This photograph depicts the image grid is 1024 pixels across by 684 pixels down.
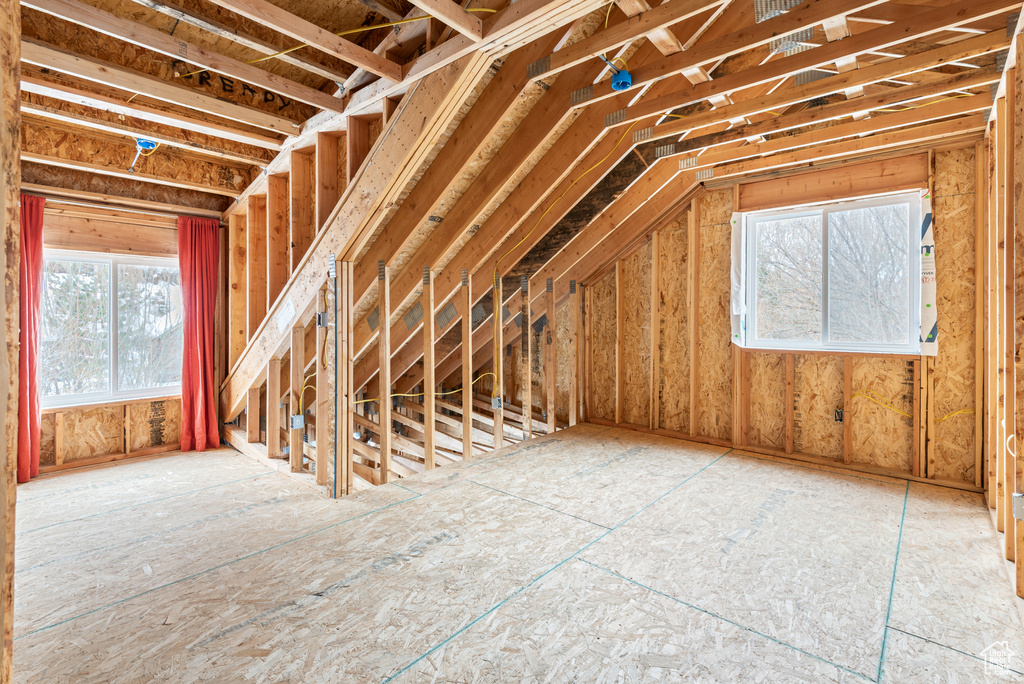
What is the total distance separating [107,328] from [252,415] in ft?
5.49

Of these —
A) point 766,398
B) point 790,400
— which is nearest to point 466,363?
point 766,398

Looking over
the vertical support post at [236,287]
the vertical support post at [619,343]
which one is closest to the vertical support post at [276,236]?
the vertical support post at [236,287]

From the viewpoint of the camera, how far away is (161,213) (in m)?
5.11

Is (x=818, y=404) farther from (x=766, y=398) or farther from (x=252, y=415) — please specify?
(x=252, y=415)

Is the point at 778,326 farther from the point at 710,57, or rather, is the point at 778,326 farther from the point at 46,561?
the point at 46,561

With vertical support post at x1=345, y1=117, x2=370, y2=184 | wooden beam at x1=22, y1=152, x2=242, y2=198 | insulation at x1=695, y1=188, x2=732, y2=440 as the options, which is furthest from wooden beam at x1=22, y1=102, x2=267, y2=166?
insulation at x1=695, y1=188, x2=732, y2=440

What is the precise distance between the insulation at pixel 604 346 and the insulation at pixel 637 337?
171 millimetres

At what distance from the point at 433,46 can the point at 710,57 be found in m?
1.50

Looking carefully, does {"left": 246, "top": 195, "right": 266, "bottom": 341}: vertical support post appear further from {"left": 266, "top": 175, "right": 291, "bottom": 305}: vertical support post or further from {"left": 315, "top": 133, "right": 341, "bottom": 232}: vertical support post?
{"left": 315, "top": 133, "right": 341, "bottom": 232}: vertical support post

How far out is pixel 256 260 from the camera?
5047mm

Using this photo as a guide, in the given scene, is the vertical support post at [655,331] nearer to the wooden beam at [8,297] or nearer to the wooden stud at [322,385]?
the wooden stud at [322,385]

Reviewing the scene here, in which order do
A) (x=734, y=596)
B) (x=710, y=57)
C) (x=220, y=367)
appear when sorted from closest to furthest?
(x=734, y=596) < (x=710, y=57) < (x=220, y=367)

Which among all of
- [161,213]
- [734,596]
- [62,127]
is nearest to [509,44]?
[734,596]

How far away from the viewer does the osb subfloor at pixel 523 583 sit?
1803 millimetres
